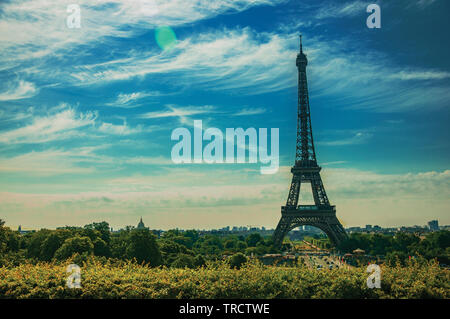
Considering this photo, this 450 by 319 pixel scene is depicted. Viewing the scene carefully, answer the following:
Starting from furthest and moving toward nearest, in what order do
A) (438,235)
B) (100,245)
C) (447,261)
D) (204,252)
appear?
(204,252)
(438,235)
(447,261)
(100,245)

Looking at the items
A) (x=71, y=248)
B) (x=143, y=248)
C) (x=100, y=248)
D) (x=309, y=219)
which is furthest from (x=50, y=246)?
(x=309, y=219)

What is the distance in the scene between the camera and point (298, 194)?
56688 mm

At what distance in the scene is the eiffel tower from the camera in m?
55.2

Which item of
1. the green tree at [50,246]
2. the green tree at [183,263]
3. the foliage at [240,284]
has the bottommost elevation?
the green tree at [183,263]

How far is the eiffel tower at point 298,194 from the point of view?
55.2 metres

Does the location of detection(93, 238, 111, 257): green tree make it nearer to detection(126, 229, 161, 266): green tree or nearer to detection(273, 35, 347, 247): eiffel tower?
detection(126, 229, 161, 266): green tree

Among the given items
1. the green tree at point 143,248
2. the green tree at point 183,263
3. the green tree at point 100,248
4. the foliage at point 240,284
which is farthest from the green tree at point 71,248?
the foliage at point 240,284

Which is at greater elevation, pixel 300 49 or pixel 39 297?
pixel 300 49

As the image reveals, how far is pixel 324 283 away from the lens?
1172 cm

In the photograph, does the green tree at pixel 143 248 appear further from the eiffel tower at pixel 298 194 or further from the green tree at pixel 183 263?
the eiffel tower at pixel 298 194

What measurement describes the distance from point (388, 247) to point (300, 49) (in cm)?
3958

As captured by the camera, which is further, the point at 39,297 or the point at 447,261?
the point at 447,261
